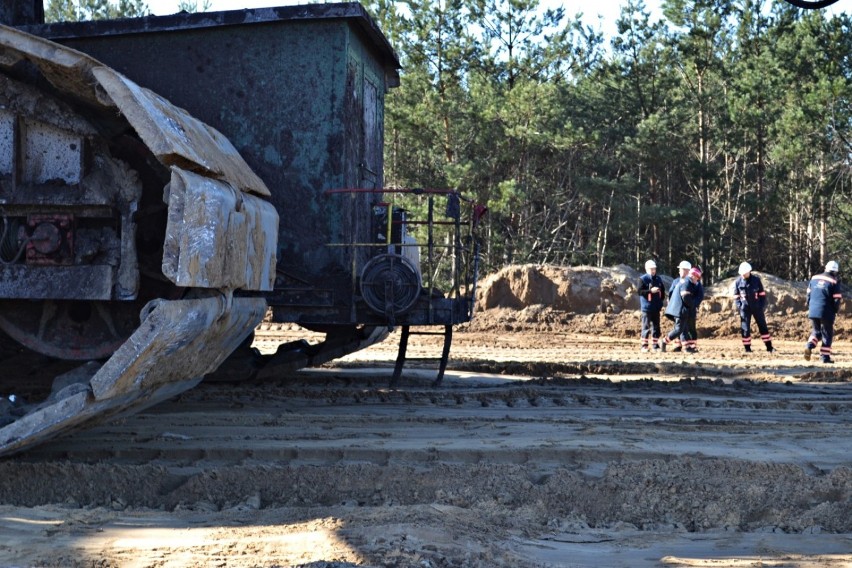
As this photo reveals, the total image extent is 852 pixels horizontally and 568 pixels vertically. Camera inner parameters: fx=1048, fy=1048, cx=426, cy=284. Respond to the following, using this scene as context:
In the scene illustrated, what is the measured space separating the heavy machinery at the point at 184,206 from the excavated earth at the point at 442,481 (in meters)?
0.56

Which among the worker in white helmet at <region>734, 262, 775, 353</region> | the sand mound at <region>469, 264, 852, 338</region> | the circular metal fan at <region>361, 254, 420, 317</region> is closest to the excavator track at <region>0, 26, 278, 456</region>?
the circular metal fan at <region>361, 254, 420, 317</region>

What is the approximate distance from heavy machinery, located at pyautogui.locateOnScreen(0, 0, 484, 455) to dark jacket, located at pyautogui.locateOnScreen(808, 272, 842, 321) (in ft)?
Result: 24.5

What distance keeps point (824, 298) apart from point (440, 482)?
1116cm

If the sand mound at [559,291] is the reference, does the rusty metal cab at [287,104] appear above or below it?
above

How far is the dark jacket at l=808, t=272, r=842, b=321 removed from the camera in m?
15.8

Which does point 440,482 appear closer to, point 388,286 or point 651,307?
point 388,286

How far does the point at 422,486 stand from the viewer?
6.47 metres

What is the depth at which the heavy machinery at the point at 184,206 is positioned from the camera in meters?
6.28

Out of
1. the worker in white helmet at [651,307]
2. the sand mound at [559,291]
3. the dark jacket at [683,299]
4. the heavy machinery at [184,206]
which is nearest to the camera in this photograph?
the heavy machinery at [184,206]

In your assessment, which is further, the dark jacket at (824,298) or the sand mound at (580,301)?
the sand mound at (580,301)

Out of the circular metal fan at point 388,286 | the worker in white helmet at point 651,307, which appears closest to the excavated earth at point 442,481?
the circular metal fan at point 388,286

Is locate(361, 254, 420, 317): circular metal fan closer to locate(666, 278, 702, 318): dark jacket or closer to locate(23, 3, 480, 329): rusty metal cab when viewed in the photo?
locate(23, 3, 480, 329): rusty metal cab

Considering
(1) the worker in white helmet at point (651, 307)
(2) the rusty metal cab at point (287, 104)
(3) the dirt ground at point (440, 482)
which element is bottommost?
(3) the dirt ground at point (440, 482)

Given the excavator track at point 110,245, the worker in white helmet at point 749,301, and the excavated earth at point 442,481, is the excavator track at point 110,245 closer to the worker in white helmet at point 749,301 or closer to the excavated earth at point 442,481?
the excavated earth at point 442,481
